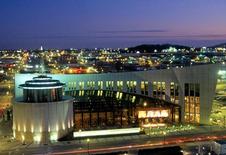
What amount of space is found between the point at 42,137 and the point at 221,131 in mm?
29200

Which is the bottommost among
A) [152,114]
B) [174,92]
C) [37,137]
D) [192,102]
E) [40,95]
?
[37,137]

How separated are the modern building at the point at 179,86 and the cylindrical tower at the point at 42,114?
6.42m

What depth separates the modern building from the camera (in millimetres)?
76562

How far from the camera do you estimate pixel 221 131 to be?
6744cm

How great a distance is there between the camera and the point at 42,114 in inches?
2527

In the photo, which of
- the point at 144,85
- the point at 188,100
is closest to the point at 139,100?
the point at 144,85

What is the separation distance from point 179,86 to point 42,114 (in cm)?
2831

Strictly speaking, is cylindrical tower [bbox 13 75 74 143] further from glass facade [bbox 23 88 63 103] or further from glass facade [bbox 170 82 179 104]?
glass facade [bbox 170 82 179 104]

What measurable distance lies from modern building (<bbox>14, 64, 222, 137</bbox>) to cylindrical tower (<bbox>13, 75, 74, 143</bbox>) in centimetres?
642

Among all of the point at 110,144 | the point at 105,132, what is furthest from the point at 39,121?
the point at 110,144

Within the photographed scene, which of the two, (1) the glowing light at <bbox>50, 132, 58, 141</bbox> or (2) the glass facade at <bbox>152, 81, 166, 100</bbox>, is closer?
(1) the glowing light at <bbox>50, 132, 58, 141</bbox>

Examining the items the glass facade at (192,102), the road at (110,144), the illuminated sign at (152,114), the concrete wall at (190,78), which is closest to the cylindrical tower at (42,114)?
the road at (110,144)

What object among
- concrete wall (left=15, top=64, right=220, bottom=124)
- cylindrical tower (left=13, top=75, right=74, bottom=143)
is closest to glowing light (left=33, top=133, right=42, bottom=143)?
cylindrical tower (left=13, top=75, right=74, bottom=143)

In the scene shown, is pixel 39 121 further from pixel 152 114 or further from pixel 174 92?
pixel 174 92
